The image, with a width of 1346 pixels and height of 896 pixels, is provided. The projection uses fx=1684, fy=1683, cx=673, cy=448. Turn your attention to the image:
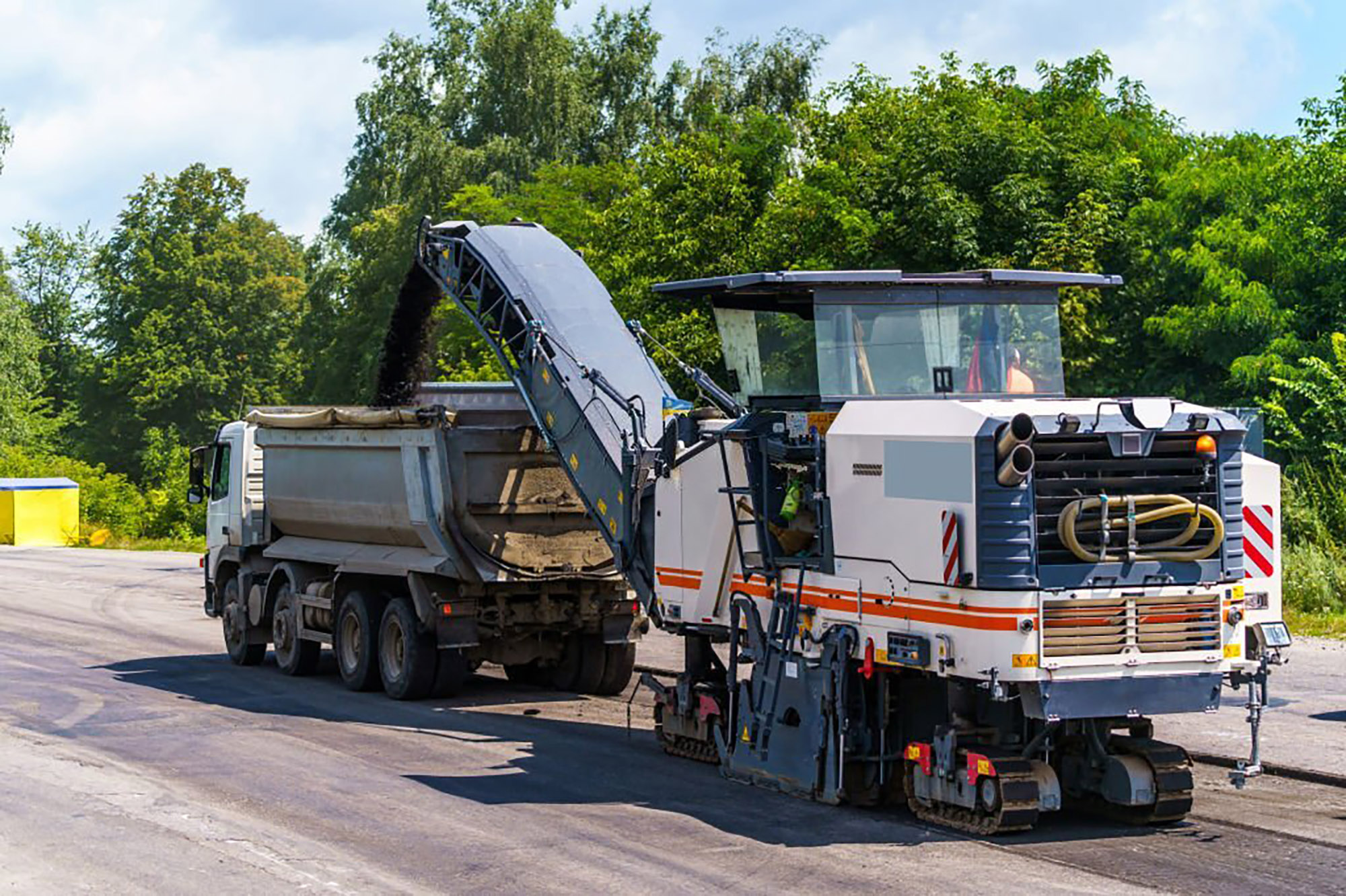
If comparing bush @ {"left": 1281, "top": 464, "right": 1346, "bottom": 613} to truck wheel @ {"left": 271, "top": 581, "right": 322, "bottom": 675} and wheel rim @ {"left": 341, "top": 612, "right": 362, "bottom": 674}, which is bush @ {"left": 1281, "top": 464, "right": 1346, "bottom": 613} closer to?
wheel rim @ {"left": 341, "top": 612, "right": 362, "bottom": 674}

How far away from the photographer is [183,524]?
178ft

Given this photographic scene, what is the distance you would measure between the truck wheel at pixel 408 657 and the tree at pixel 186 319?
57.4m

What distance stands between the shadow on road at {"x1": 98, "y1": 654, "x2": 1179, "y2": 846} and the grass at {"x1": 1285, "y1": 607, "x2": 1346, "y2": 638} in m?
9.99

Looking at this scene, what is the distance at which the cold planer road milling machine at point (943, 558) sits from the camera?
403 inches

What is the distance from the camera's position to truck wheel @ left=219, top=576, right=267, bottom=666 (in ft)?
66.1

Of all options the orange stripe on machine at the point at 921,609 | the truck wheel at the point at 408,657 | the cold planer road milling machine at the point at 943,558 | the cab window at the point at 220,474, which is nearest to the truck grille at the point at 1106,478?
the cold planer road milling machine at the point at 943,558

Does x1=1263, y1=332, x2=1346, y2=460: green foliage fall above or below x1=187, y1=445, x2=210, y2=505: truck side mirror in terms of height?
above

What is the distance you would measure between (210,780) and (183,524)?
43.5 meters

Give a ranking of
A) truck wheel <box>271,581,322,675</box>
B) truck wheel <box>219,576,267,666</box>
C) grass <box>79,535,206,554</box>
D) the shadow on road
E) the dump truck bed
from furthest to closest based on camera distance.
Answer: grass <box>79,535,206,554</box> < truck wheel <box>219,576,267,666</box> < truck wheel <box>271,581,322,675</box> < the dump truck bed < the shadow on road

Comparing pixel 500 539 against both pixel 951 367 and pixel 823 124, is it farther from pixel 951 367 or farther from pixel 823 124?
pixel 823 124

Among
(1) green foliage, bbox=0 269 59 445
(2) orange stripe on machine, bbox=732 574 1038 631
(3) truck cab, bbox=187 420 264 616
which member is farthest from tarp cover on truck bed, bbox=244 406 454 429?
(1) green foliage, bbox=0 269 59 445

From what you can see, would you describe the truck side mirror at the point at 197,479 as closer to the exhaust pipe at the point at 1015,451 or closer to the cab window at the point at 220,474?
the cab window at the point at 220,474

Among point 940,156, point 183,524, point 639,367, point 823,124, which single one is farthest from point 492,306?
point 183,524

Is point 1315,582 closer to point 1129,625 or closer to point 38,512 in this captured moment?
point 1129,625
